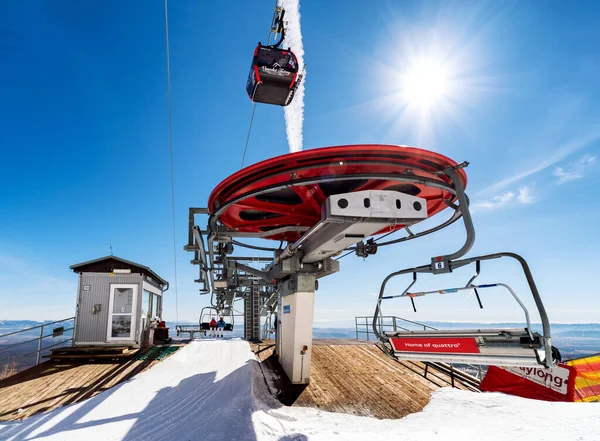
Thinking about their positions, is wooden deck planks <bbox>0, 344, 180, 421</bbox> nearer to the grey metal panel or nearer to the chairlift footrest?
the grey metal panel

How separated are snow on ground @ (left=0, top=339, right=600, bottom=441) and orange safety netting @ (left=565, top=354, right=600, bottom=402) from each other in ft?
16.3

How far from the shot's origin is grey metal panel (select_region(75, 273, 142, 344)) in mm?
13055

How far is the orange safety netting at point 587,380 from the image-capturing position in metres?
10.9

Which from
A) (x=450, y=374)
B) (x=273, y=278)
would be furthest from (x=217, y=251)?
(x=450, y=374)

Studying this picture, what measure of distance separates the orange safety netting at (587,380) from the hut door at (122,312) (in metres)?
15.1

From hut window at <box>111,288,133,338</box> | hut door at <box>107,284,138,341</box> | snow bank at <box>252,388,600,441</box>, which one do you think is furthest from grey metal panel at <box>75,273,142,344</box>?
snow bank at <box>252,388,600,441</box>

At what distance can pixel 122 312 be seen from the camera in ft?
44.5

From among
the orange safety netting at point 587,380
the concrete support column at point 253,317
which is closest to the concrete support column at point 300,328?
the orange safety netting at point 587,380

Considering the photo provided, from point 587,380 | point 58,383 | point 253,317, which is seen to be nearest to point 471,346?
point 587,380

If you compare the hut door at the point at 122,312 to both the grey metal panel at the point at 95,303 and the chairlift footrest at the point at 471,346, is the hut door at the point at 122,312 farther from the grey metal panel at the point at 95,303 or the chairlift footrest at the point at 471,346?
the chairlift footrest at the point at 471,346

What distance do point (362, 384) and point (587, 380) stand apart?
25.0 ft

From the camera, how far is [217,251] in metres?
10.5

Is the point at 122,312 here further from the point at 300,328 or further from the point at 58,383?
the point at 300,328

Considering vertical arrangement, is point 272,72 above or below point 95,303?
above
